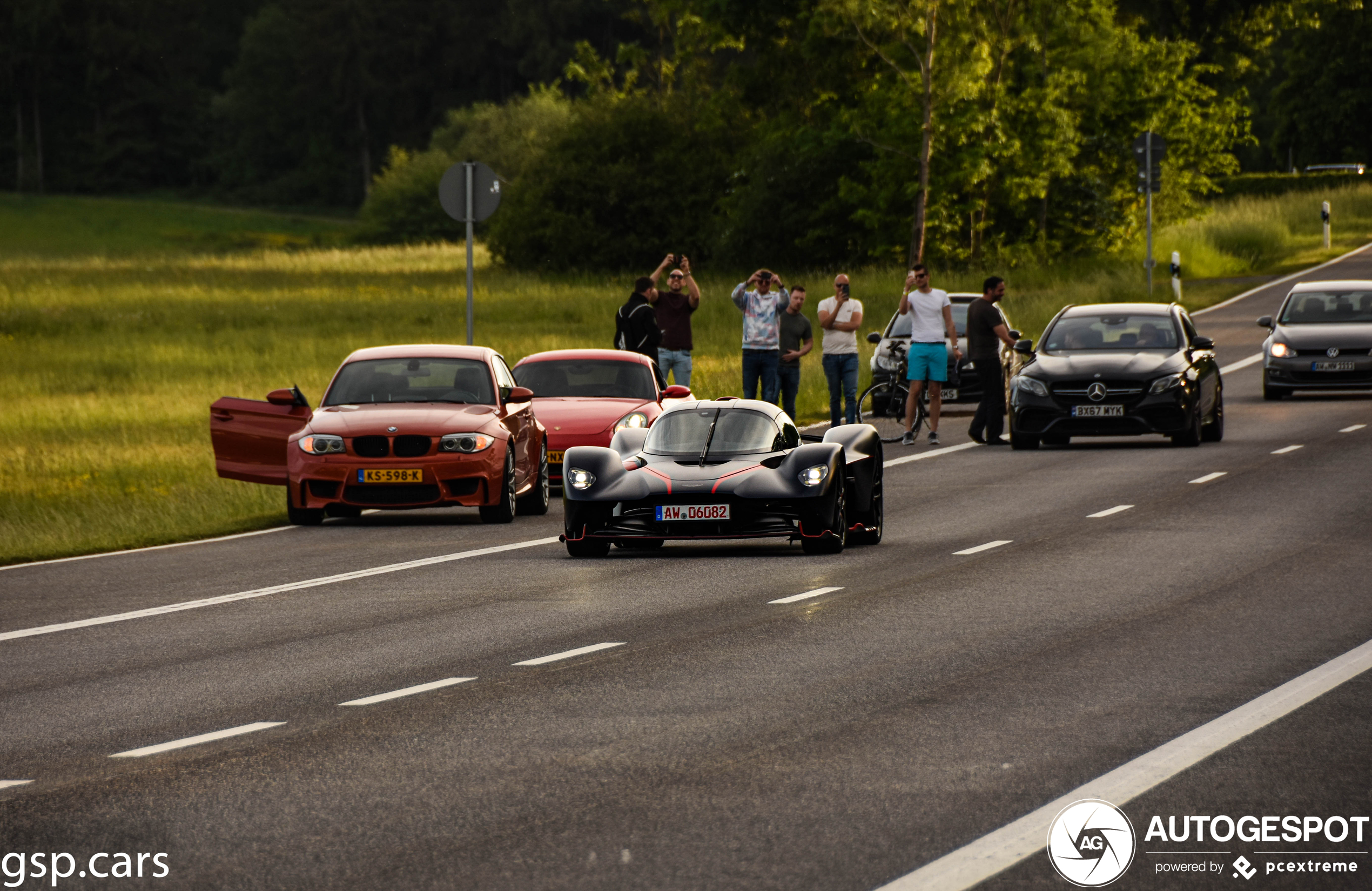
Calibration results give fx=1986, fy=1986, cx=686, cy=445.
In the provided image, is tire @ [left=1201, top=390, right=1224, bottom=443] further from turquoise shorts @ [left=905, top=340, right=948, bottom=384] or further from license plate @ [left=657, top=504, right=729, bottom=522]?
license plate @ [left=657, top=504, right=729, bottom=522]

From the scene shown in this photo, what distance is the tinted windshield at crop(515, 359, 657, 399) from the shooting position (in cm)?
2011

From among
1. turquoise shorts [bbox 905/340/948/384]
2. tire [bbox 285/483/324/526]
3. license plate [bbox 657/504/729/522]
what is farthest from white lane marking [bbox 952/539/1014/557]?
turquoise shorts [bbox 905/340/948/384]

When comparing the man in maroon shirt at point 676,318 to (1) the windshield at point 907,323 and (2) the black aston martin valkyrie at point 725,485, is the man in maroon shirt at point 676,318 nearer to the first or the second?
(1) the windshield at point 907,323

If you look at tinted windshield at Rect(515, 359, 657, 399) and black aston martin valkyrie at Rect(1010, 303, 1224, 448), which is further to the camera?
black aston martin valkyrie at Rect(1010, 303, 1224, 448)

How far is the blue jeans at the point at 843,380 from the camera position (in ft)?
75.6

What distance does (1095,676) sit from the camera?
885 cm

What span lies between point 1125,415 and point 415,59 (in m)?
Answer: 118

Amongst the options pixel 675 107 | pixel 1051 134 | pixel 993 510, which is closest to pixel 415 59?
pixel 675 107

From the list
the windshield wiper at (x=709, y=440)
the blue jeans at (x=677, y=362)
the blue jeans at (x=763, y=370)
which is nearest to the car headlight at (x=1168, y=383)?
the blue jeans at (x=763, y=370)

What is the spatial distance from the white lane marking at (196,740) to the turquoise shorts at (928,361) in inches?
607

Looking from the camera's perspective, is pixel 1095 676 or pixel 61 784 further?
pixel 1095 676

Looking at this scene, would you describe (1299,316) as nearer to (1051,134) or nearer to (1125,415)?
(1125,415)

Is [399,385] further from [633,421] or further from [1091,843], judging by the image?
[1091,843]

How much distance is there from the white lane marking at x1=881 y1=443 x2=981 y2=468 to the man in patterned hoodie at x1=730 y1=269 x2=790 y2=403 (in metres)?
1.78
